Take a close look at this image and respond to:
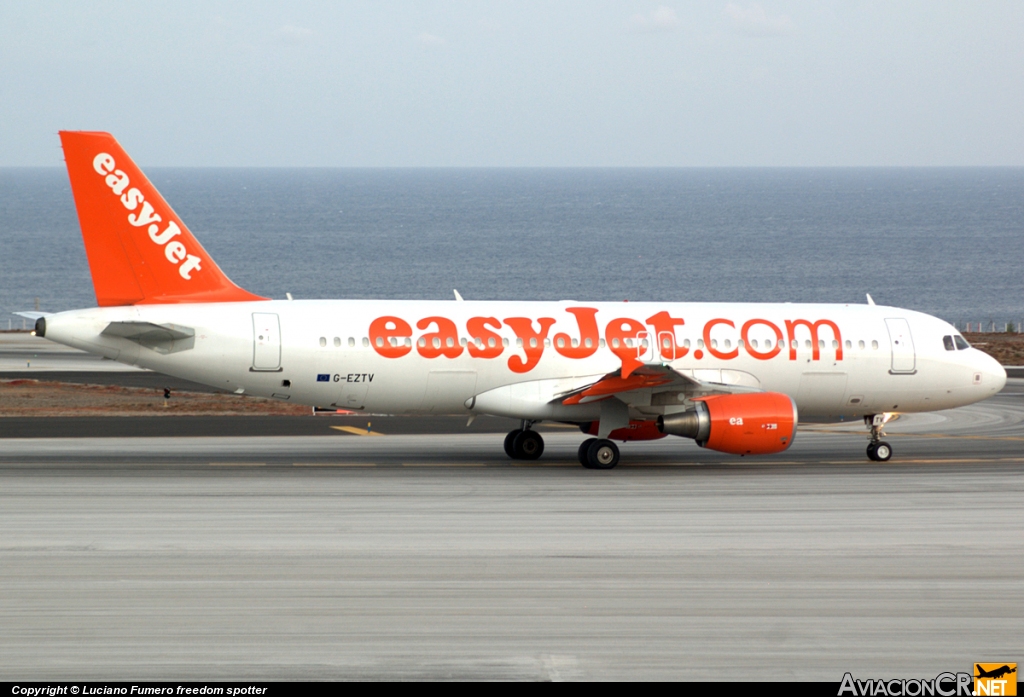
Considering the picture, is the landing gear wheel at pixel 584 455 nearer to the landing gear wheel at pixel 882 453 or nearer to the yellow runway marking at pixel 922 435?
the landing gear wheel at pixel 882 453

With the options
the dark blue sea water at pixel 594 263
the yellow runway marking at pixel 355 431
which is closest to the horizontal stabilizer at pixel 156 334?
the yellow runway marking at pixel 355 431

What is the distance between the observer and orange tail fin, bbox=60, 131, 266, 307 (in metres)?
23.5

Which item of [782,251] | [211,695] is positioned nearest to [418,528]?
[211,695]

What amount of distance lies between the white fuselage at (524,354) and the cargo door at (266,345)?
1.0 inches

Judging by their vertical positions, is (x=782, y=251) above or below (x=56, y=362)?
above

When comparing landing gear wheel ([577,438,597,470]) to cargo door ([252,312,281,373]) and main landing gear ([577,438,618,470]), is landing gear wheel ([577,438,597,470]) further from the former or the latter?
cargo door ([252,312,281,373])

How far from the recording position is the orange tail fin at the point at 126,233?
23500 millimetres

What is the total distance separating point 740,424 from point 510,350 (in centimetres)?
521

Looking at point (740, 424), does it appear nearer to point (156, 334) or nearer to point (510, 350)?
point (510, 350)

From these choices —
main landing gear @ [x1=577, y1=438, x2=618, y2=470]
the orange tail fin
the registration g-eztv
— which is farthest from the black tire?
the registration g-eztv

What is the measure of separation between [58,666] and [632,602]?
664 centimetres

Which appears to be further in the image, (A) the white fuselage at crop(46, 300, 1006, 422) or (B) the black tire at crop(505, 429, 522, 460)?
(B) the black tire at crop(505, 429, 522, 460)

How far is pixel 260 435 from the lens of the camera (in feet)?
98.3

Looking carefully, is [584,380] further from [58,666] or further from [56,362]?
[56,362]
